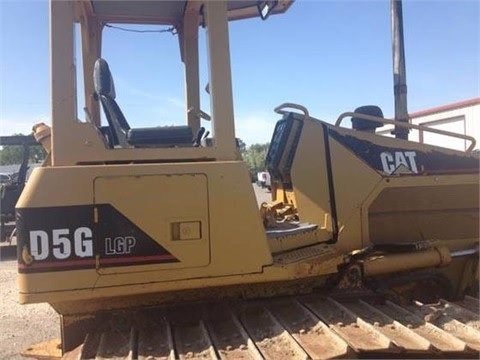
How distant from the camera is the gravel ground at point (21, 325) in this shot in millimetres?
4922

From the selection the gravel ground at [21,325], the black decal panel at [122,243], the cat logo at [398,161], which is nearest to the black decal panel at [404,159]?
the cat logo at [398,161]

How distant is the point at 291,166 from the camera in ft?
11.9

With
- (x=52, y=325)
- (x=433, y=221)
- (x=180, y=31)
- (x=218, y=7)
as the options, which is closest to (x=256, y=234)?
(x=218, y=7)

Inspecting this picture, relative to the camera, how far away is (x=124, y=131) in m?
3.15

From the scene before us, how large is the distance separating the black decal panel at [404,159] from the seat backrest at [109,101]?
59.1 inches

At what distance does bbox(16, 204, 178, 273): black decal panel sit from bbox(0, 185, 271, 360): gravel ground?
1.91 metres

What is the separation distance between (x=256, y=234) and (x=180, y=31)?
226 centimetres

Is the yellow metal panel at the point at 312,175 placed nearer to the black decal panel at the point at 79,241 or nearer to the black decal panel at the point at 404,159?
the black decal panel at the point at 404,159

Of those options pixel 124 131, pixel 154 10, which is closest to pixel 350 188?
pixel 124 131

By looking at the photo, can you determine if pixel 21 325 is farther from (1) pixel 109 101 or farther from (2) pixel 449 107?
(2) pixel 449 107

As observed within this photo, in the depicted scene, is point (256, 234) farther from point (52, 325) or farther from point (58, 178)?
point (52, 325)

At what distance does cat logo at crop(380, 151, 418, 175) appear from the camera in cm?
368

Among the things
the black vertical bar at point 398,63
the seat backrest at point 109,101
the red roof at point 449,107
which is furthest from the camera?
the red roof at point 449,107

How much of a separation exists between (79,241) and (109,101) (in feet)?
3.21
